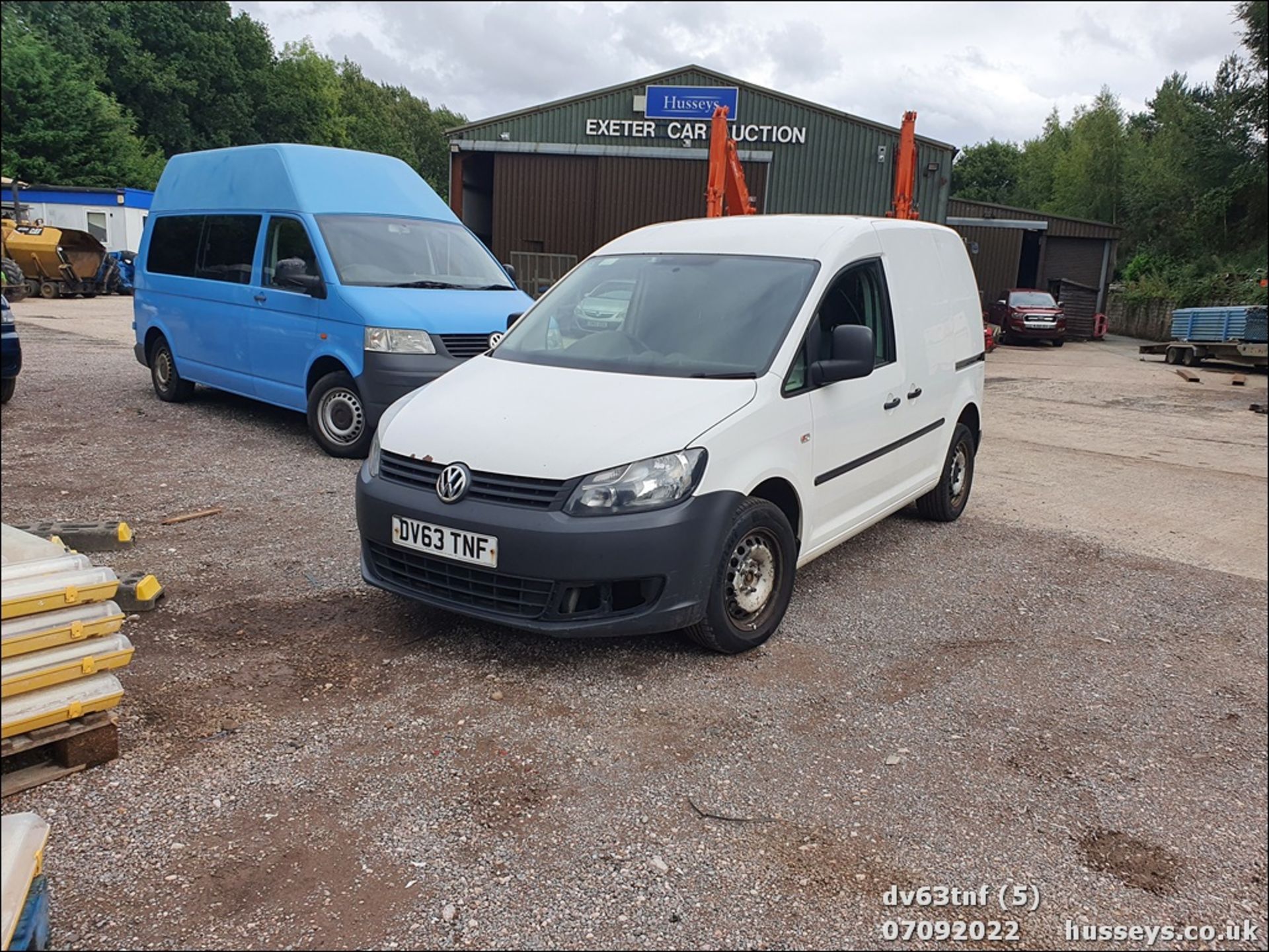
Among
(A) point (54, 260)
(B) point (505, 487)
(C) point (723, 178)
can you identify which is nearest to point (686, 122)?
(C) point (723, 178)

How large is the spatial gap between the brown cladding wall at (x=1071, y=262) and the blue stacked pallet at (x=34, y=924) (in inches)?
1372

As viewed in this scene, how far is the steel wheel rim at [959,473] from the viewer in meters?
6.49

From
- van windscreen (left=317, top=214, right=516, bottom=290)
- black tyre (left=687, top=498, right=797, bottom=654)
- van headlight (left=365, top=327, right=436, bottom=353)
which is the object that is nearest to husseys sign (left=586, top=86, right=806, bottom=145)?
van windscreen (left=317, top=214, right=516, bottom=290)

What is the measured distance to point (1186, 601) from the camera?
4.83 m

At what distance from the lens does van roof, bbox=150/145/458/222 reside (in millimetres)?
8297

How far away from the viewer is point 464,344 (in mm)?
7641

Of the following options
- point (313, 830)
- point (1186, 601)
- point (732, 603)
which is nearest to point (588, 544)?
point (732, 603)

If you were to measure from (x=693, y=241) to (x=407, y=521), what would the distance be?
7.49ft

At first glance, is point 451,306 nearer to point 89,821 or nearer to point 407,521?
point 407,521

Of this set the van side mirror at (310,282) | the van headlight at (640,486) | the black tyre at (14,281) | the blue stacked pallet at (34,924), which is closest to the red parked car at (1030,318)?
the van side mirror at (310,282)

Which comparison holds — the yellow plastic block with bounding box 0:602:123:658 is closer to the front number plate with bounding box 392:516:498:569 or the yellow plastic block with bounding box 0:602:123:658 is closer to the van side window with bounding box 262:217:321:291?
the front number plate with bounding box 392:516:498:569

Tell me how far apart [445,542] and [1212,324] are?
1976 centimetres

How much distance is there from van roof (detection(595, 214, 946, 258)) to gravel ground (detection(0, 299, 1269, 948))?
179 centimetres

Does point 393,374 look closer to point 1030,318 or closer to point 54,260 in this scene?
point 54,260
